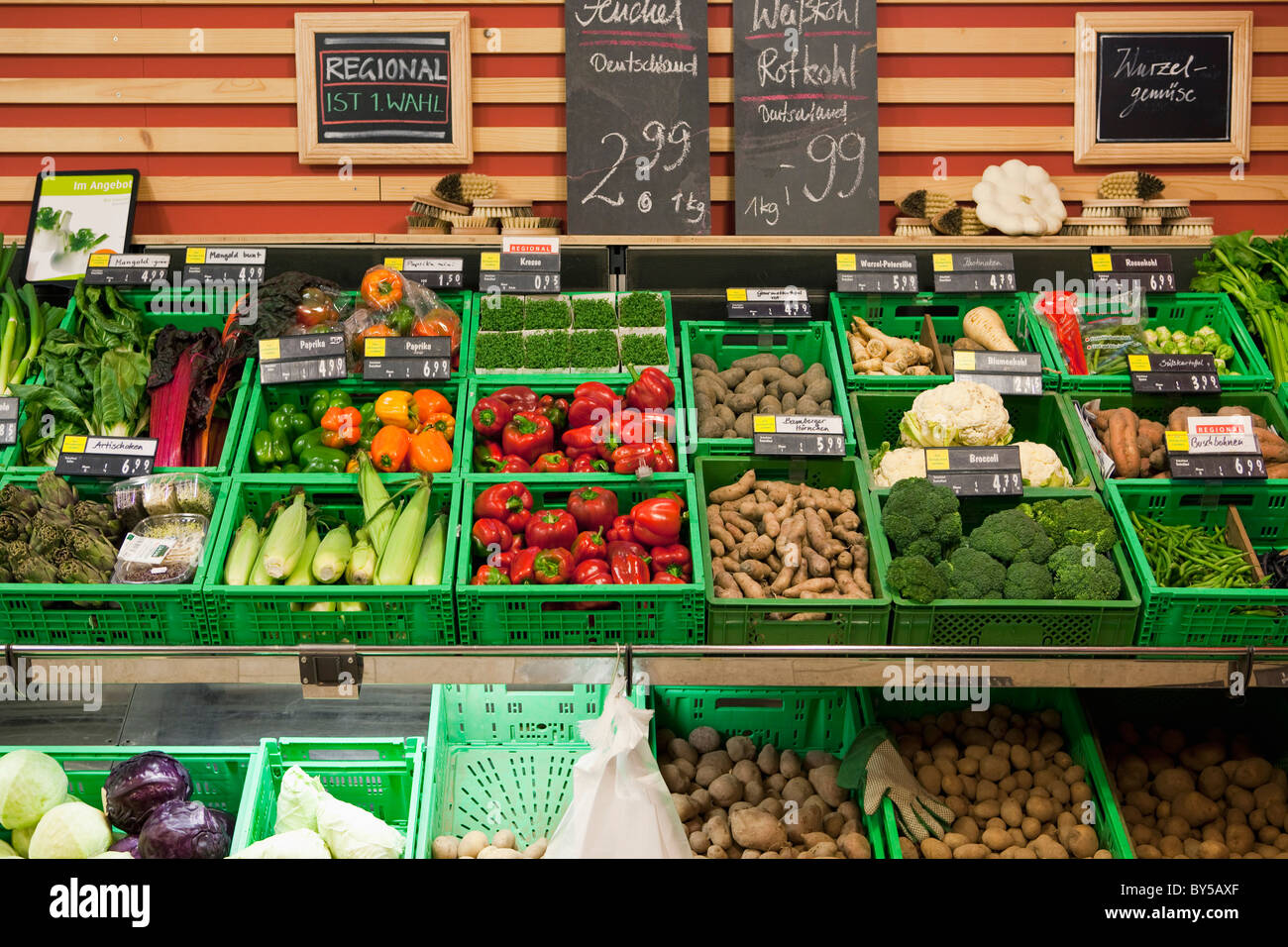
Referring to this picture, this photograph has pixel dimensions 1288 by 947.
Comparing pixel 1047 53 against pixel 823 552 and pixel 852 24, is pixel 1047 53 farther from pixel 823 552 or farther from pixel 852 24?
pixel 823 552

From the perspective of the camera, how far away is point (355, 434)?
3.34m

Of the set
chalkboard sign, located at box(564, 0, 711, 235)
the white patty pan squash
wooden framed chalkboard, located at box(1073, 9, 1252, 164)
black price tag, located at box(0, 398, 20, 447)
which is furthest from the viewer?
wooden framed chalkboard, located at box(1073, 9, 1252, 164)

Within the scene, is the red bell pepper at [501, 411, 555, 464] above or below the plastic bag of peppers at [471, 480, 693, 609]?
above

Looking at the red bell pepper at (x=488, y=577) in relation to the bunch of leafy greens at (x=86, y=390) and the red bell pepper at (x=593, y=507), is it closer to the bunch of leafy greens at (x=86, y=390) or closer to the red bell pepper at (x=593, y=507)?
the red bell pepper at (x=593, y=507)

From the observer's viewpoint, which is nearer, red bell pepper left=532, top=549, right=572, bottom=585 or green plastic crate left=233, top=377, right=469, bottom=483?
red bell pepper left=532, top=549, right=572, bottom=585

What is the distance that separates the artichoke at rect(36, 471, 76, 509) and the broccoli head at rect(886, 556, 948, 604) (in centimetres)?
220

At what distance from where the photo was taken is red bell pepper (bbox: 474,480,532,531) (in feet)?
9.89

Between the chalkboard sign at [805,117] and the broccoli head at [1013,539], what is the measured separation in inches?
70.7

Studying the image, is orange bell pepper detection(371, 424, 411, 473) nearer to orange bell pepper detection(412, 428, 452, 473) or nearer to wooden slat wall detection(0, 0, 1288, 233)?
orange bell pepper detection(412, 428, 452, 473)

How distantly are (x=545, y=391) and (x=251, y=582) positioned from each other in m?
1.11

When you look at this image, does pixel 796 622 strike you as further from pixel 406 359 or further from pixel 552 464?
pixel 406 359

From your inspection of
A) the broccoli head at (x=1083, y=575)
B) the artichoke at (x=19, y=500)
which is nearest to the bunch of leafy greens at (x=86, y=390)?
the artichoke at (x=19, y=500)

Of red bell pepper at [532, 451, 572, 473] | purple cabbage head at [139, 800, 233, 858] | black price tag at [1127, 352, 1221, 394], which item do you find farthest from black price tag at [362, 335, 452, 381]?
black price tag at [1127, 352, 1221, 394]

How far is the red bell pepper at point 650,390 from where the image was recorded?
3318 millimetres
